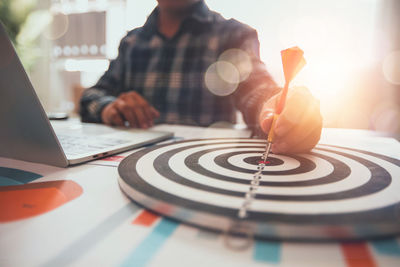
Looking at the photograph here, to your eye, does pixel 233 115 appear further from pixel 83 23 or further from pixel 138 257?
pixel 83 23

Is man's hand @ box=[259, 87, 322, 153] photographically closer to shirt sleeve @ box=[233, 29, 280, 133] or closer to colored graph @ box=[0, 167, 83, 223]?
shirt sleeve @ box=[233, 29, 280, 133]

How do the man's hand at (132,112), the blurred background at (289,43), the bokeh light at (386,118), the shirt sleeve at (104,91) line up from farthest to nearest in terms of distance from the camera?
the blurred background at (289,43), the bokeh light at (386,118), the shirt sleeve at (104,91), the man's hand at (132,112)

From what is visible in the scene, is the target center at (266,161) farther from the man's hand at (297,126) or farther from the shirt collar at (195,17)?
the shirt collar at (195,17)

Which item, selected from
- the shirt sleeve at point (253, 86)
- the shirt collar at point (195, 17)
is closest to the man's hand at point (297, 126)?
the shirt sleeve at point (253, 86)

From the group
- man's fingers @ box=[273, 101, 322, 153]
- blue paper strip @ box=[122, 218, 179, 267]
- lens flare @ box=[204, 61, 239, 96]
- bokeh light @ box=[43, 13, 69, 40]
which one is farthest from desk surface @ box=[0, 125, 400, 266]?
bokeh light @ box=[43, 13, 69, 40]

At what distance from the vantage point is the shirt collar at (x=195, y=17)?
1298 mm

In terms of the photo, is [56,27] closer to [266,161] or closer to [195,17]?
[195,17]

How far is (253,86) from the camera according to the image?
3.35 feet

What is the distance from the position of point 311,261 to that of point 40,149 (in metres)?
0.39

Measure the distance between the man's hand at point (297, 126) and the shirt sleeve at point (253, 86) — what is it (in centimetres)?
21

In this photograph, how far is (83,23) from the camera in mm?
3578

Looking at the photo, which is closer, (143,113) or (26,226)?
(26,226)

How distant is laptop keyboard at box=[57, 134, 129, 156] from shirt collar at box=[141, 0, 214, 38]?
3.13ft

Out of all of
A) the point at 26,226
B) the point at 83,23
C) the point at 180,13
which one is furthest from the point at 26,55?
the point at 26,226
